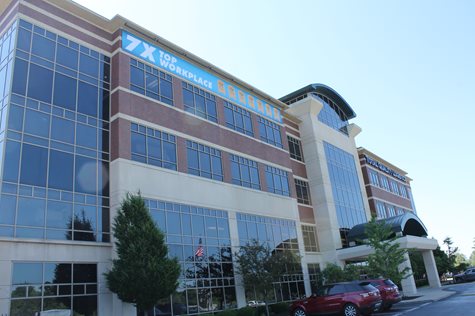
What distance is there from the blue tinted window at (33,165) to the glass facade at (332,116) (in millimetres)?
27991

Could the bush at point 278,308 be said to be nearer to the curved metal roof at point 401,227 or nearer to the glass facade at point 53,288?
the glass facade at point 53,288

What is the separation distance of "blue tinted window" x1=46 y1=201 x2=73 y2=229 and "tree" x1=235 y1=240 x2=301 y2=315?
10.2m

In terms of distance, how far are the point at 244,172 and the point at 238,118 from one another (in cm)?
420

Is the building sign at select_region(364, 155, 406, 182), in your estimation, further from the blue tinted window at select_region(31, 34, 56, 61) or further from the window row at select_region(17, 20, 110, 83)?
the blue tinted window at select_region(31, 34, 56, 61)

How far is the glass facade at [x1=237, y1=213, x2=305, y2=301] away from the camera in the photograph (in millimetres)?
28172

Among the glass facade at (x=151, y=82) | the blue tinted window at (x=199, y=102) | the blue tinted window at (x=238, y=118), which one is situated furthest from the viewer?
the blue tinted window at (x=238, y=118)

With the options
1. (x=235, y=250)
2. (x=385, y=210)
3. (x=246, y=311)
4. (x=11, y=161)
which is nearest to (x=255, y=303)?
(x=246, y=311)

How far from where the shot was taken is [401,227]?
1407 inches

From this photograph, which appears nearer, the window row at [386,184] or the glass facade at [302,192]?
the glass facade at [302,192]

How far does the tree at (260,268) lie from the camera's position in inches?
972

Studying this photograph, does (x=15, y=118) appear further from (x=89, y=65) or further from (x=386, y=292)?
(x=386, y=292)

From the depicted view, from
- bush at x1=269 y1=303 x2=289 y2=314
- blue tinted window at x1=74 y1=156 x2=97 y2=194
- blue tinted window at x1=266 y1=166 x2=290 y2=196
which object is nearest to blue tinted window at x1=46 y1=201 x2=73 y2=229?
blue tinted window at x1=74 y1=156 x2=97 y2=194

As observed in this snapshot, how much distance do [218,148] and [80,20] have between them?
36.4 ft

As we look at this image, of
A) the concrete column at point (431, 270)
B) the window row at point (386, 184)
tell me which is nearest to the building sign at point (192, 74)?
the concrete column at point (431, 270)
